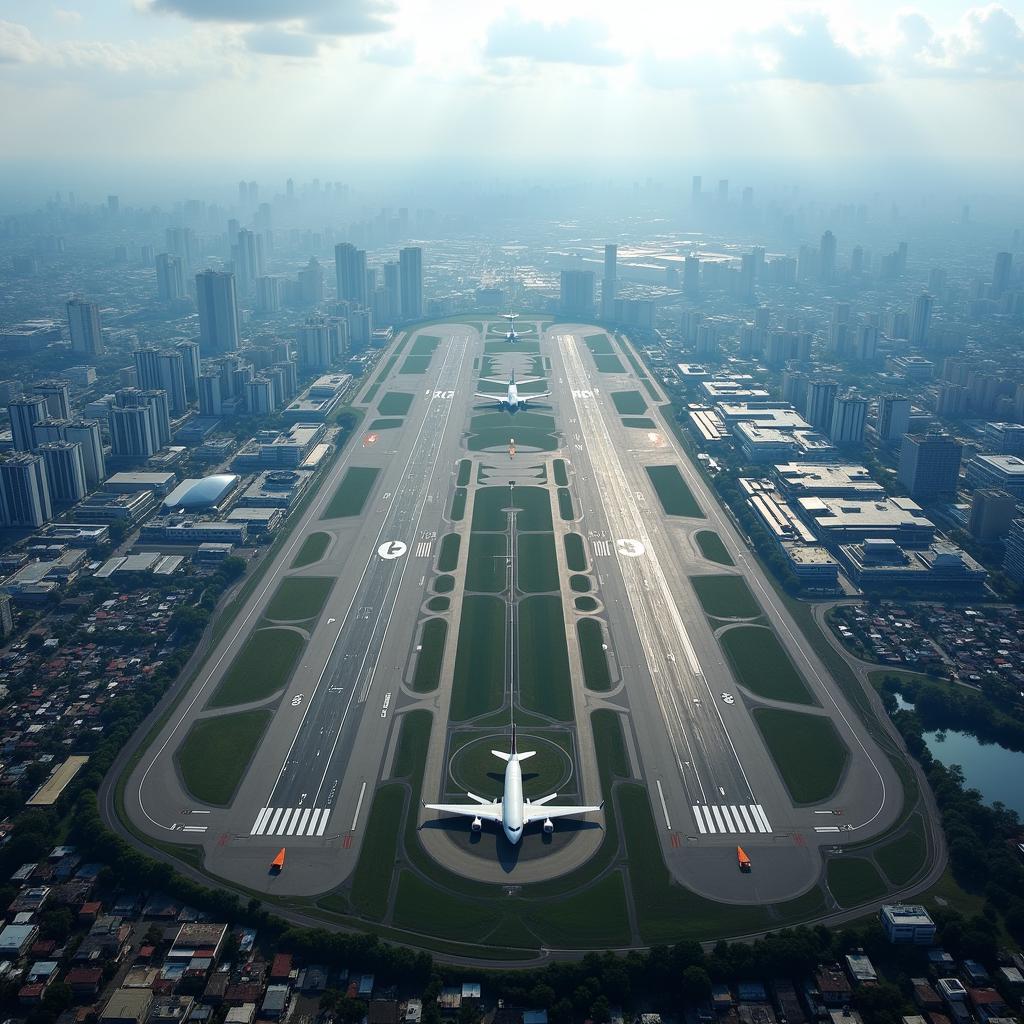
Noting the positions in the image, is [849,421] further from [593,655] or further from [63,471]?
[63,471]

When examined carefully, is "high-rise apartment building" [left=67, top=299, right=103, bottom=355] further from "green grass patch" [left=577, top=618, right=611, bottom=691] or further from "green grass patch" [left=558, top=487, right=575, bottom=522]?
"green grass patch" [left=577, top=618, right=611, bottom=691]

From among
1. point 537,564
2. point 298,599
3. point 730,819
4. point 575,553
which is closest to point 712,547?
point 575,553

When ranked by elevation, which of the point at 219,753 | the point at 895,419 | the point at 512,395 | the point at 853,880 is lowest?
the point at 219,753

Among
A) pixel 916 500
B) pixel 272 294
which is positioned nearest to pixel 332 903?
pixel 916 500

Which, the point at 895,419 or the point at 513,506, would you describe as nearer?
the point at 513,506

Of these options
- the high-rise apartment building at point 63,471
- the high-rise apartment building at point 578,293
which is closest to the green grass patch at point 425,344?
the high-rise apartment building at point 578,293

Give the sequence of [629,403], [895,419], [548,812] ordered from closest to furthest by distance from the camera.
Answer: [548,812] → [895,419] → [629,403]

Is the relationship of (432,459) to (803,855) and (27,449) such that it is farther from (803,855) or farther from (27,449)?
(803,855)
